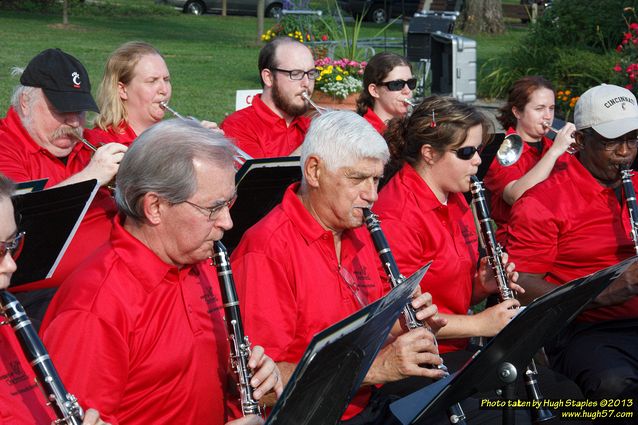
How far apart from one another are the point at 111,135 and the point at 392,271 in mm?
2334

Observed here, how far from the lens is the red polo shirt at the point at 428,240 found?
4.32 metres

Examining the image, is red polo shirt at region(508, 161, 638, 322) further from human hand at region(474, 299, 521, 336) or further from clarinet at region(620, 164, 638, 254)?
human hand at region(474, 299, 521, 336)

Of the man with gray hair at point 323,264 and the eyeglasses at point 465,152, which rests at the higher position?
the eyeglasses at point 465,152

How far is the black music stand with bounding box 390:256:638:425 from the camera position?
312cm

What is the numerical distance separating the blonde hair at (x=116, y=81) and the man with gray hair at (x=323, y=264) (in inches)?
78.3

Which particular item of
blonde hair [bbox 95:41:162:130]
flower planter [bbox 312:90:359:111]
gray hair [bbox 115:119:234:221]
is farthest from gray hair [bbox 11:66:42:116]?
flower planter [bbox 312:90:359:111]

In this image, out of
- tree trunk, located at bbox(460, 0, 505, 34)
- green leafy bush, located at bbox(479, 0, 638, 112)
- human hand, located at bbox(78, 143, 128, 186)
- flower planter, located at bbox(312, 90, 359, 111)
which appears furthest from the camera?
tree trunk, located at bbox(460, 0, 505, 34)

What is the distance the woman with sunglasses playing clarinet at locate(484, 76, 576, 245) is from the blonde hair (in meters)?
2.48

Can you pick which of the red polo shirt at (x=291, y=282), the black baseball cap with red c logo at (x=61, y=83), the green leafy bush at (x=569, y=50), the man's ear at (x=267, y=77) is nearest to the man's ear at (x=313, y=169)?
the red polo shirt at (x=291, y=282)

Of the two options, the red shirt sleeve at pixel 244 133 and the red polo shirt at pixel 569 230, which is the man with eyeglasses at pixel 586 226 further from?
the red shirt sleeve at pixel 244 133

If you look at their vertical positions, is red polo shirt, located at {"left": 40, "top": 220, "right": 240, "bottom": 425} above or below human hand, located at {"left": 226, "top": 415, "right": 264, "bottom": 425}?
above

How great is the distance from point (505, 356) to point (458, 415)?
51cm

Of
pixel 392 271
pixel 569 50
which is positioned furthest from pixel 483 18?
pixel 392 271

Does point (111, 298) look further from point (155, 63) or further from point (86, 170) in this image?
point (155, 63)
